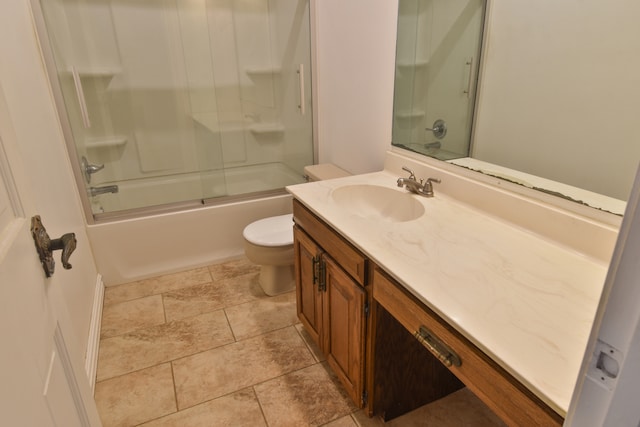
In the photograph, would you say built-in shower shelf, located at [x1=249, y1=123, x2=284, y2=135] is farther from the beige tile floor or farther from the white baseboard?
the white baseboard

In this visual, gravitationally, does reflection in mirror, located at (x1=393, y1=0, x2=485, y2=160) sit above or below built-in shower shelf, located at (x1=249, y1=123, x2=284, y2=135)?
above

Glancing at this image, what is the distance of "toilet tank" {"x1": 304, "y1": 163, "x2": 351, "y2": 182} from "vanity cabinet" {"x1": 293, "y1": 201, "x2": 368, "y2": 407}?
83 centimetres

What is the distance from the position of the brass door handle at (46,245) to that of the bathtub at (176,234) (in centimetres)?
178

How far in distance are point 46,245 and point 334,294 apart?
38.8 inches

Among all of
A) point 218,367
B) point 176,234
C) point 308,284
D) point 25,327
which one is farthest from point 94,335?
point 25,327

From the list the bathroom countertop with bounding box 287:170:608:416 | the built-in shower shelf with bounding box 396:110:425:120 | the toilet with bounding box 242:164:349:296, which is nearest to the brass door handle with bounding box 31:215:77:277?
the bathroom countertop with bounding box 287:170:608:416

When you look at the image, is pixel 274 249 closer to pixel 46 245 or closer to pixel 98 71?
pixel 46 245

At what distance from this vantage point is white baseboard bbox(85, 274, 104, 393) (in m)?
1.78

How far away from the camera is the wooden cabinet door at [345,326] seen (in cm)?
138

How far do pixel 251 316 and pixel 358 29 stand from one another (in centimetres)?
172

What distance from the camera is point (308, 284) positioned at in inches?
70.5

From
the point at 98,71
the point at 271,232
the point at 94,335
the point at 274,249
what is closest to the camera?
the point at 94,335

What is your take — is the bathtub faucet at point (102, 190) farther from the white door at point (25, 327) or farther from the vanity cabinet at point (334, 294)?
the white door at point (25, 327)

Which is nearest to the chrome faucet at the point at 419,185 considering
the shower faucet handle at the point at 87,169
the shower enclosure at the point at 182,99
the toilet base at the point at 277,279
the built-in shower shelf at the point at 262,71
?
the toilet base at the point at 277,279
